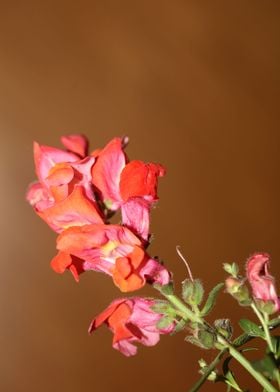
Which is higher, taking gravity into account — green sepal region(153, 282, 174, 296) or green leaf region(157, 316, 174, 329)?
green sepal region(153, 282, 174, 296)

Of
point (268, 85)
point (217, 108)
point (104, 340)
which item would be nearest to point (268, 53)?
point (268, 85)

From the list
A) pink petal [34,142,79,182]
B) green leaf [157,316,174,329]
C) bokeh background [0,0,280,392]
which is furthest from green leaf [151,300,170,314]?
bokeh background [0,0,280,392]

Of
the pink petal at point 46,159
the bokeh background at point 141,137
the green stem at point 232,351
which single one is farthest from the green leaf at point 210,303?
the bokeh background at point 141,137

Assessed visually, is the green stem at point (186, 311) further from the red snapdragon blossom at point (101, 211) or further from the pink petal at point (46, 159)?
the pink petal at point (46, 159)

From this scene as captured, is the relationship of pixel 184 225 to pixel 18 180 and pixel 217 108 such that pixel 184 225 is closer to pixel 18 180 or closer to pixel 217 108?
pixel 217 108

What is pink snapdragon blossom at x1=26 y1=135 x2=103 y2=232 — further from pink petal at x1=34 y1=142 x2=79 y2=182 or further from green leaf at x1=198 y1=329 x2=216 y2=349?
green leaf at x1=198 y1=329 x2=216 y2=349

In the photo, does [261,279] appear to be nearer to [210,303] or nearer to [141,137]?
[210,303]

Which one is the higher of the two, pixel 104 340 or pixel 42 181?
pixel 42 181

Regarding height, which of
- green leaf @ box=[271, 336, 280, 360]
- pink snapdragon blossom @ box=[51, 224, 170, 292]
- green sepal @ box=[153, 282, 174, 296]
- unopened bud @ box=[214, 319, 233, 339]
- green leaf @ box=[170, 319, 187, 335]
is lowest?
green leaf @ box=[271, 336, 280, 360]
